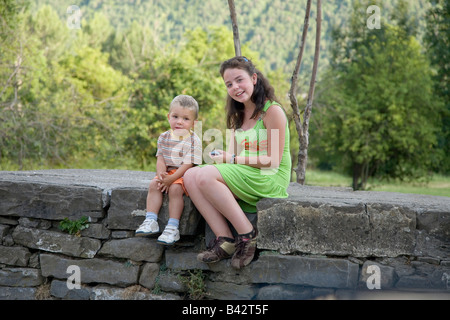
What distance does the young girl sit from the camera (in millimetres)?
3365

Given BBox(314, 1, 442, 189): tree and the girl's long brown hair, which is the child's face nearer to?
the girl's long brown hair

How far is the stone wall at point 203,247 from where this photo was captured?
3338 mm

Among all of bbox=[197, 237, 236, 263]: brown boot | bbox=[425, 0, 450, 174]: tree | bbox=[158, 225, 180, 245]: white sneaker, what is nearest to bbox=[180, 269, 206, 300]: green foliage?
bbox=[197, 237, 236, 263]: brown boot

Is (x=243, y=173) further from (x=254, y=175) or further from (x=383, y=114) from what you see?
(x=383, y=114)

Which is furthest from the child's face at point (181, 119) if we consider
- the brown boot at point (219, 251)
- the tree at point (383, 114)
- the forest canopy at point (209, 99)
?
the tree at point (383, 114)

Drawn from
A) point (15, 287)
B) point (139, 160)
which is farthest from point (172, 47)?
point (15, 287)

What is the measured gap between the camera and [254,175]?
3.42 m

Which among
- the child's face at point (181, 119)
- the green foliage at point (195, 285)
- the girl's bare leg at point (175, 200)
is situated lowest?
the green foliage at point (195, 285)

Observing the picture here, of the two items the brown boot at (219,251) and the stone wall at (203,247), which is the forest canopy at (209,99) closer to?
the stone wall at (203,247)

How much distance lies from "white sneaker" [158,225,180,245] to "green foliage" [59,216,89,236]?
67 centimetres

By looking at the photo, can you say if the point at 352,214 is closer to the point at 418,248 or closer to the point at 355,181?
the point at 418,248

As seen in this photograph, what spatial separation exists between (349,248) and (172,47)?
13.9 meters

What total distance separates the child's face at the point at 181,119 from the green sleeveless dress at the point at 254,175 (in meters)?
0.35

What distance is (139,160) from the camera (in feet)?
50.3
